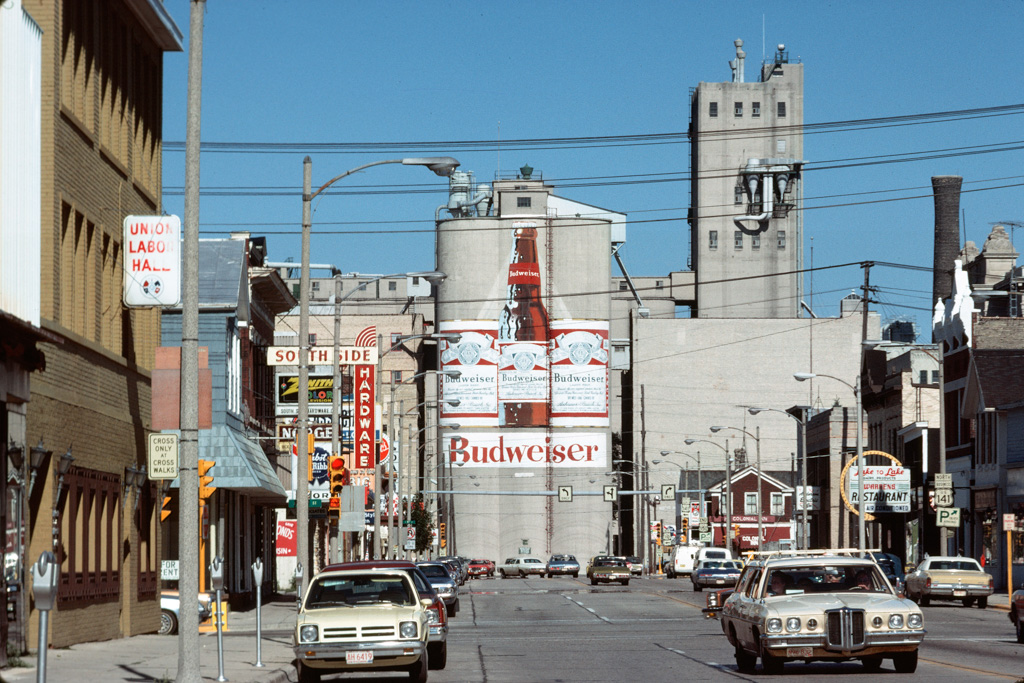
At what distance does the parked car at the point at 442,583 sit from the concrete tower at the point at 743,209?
101891mm

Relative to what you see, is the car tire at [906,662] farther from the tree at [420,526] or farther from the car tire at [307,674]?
the tree at [420,526]

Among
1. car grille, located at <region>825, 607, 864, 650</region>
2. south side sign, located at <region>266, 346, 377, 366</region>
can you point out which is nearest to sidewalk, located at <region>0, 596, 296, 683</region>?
car grille, located at <region>825, 607, 864, 650</region>

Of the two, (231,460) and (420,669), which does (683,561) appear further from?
(420,669)

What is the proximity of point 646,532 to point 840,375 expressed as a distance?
22.0m

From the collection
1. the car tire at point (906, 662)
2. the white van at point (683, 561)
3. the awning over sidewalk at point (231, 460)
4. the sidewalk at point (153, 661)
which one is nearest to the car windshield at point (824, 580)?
the car tire at point (906, 662)

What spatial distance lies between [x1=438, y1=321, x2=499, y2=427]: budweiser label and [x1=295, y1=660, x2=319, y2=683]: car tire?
10827 cm

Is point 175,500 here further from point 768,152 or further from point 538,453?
point 768,152

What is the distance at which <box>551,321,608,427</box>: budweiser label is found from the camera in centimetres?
12938

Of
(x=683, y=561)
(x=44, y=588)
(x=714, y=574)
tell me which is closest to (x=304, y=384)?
(x=44, y=588)

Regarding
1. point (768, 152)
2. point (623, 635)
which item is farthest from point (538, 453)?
point (623, 635)

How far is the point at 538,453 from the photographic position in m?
130

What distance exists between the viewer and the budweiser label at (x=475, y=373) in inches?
5108

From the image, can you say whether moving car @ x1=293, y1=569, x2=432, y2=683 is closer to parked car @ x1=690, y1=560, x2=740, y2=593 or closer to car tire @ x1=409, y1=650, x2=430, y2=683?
car tire @ x1=409, y1=650, x2=430, y2=683

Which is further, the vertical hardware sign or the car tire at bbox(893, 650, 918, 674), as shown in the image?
the vertical hardware sign
